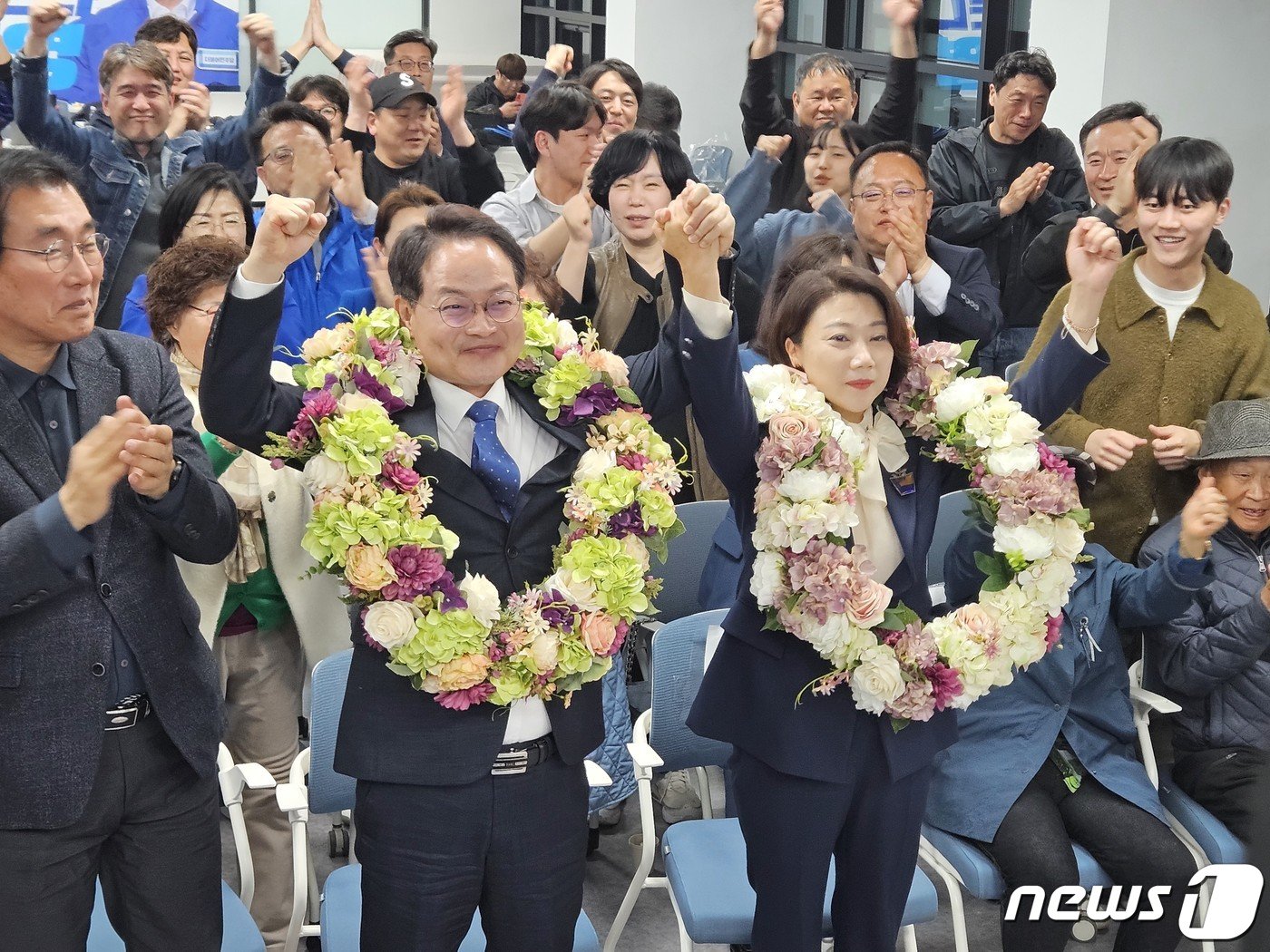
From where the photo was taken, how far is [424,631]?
2.36 meters

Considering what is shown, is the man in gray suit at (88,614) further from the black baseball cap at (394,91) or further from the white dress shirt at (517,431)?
the black baseball cap at (394,91)

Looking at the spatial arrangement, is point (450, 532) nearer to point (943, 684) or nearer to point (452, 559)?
point (452, 559)

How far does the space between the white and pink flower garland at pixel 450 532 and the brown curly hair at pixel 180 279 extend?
87cm

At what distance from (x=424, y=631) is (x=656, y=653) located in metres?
1.00

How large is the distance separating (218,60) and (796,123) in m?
6.76

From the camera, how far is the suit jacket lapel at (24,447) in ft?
7.34

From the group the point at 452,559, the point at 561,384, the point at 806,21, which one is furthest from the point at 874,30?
the point at 452,559

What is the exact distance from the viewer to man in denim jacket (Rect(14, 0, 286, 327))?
15.6ft

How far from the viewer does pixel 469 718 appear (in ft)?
7.94

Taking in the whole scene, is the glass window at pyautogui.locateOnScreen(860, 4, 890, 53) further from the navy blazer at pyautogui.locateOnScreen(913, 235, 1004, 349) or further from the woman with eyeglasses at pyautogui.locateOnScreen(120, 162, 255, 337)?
the woman with eyeglasses at pyautogui.locateOnScreen(120, 162, 255, 337)

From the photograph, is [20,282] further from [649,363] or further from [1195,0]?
[1195,0]

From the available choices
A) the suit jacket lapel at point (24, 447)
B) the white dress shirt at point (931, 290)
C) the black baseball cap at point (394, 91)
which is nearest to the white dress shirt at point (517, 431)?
the suit jacket lapel at point (24, 447)

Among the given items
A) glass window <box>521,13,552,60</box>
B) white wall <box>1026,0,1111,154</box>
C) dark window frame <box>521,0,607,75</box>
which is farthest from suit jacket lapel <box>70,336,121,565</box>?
glass window <box>521,13,552,60</box>

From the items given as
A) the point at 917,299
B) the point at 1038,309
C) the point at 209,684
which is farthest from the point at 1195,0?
the point at 209,684
